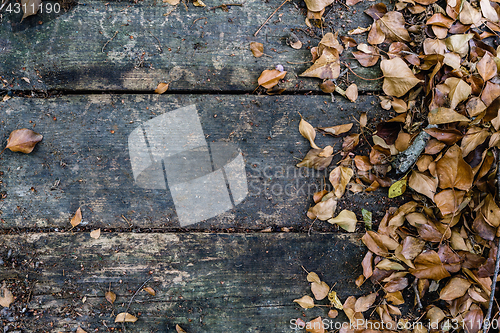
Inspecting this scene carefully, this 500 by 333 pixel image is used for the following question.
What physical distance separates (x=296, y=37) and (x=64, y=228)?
1.53m

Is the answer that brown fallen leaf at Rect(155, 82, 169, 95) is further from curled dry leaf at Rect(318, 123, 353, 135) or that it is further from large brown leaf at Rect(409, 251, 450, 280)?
large brown leaf at Rect(409, 251, 450, 280)

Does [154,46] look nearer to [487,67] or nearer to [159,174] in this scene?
[159,174]

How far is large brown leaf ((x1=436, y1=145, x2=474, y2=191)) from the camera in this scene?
120 cm

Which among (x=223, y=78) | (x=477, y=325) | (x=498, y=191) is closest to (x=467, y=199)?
(x=498, y=191)

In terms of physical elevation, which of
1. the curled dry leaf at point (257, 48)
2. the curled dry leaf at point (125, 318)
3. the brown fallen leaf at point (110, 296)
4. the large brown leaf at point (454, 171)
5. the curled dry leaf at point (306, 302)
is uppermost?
the curled dry leaf at point (257, 48)

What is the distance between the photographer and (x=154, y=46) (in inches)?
52.3

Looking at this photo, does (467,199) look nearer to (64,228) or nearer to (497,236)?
(497,236)

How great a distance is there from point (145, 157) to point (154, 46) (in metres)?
0.56

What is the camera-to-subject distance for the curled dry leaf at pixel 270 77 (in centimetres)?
133

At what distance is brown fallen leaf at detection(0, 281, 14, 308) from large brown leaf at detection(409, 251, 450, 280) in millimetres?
1999

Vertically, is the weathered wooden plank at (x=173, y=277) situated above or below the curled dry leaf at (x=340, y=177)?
below

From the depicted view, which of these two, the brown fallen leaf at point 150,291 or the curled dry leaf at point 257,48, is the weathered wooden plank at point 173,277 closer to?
the brown fallen leaf at point 150,291

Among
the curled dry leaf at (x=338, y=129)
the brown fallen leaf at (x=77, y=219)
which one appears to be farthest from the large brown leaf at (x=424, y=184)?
the brown fallen leaf at (x=77, y=219)

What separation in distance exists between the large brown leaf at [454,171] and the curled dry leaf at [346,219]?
0.43m
